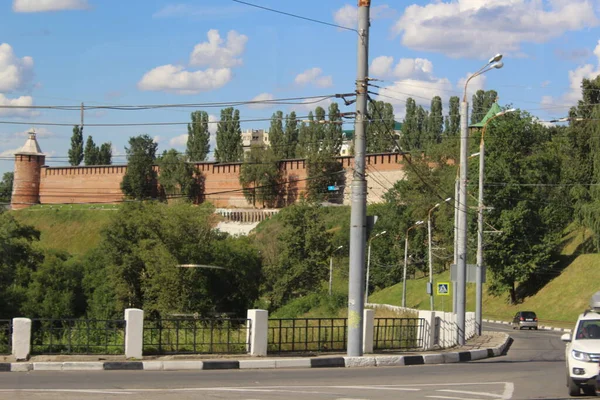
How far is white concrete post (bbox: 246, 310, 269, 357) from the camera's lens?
56.4 ft

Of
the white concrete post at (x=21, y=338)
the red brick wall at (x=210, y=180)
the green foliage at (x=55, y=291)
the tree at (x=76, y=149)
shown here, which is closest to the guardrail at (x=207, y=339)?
the white concrete post at (x=21, y=338)

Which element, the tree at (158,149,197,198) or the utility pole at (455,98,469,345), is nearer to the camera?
the utility pole at (455,98,469,345)

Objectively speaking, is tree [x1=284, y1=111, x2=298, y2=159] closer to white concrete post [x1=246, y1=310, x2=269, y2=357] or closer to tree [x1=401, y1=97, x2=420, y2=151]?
tree [x1=401, y1=97, x2=420, y2=151]

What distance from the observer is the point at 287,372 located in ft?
51.0

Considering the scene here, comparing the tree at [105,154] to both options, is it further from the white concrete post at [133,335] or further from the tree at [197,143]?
the white concrete post at [133,335]

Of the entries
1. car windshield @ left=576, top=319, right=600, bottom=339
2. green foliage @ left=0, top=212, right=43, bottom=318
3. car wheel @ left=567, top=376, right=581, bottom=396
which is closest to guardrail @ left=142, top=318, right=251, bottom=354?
car windshield @ left=576, top=319, right=600, bottom=339

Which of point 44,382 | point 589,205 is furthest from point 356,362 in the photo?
point 589,205

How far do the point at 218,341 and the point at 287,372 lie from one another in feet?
11.6

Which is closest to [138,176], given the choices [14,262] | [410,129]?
[410,129]

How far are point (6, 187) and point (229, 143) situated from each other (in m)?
63.3

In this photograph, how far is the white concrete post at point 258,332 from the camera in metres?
17.2

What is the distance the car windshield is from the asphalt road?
93 centimetres

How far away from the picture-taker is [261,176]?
4043 inches

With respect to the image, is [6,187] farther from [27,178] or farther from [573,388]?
[573,388]
